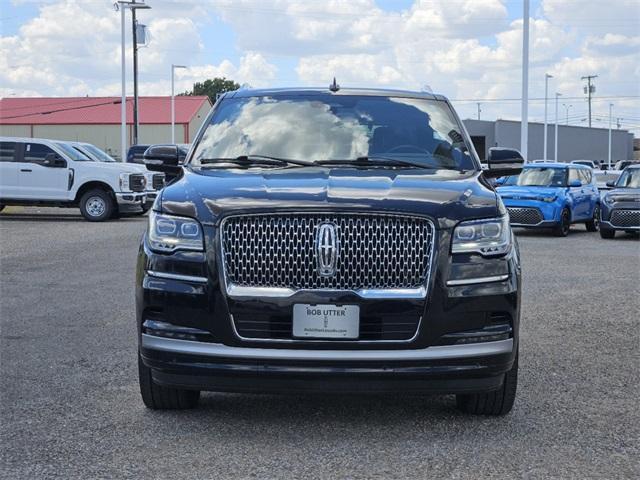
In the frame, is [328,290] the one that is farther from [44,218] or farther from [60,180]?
[44,218]

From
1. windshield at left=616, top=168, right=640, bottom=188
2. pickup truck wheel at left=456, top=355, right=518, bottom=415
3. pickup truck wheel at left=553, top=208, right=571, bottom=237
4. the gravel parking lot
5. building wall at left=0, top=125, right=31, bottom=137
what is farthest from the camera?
building wall at left=0, top=125, right=31, bottom=137

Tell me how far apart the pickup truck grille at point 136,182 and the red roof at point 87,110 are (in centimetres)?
5756

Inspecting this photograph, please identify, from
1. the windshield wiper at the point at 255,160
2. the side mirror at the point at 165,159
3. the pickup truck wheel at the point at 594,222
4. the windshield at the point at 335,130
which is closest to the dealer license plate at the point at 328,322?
the windshield wiper at the point at 255,160

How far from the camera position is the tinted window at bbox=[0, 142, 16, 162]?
22641 millimetres

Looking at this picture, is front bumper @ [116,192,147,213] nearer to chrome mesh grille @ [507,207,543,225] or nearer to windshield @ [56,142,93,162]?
windshield @ [56,142,93,162]

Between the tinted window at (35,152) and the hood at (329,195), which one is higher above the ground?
the tinted window at (35,152)

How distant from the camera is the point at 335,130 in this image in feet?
20.1

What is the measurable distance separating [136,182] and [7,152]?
3103 mm

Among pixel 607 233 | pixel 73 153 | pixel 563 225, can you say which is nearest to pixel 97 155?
pixel 73 153

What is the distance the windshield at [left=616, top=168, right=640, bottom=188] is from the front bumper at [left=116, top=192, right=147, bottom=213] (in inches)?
433

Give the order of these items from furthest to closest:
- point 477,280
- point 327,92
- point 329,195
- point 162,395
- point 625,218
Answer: point 625,218 → point 327,92 → point 162,395 → point 329,195 → point 477,280

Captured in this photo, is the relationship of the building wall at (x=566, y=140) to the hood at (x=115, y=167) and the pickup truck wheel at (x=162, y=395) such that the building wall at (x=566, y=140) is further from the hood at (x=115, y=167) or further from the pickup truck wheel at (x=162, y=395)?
the pickup truck wheel at (x=162, y=395)

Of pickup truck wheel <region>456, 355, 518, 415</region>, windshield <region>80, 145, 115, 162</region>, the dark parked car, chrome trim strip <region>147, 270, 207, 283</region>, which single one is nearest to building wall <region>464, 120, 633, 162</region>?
windshield <region>80, 145, 115, 162</region>

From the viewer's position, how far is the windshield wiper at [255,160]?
18.9 ft
